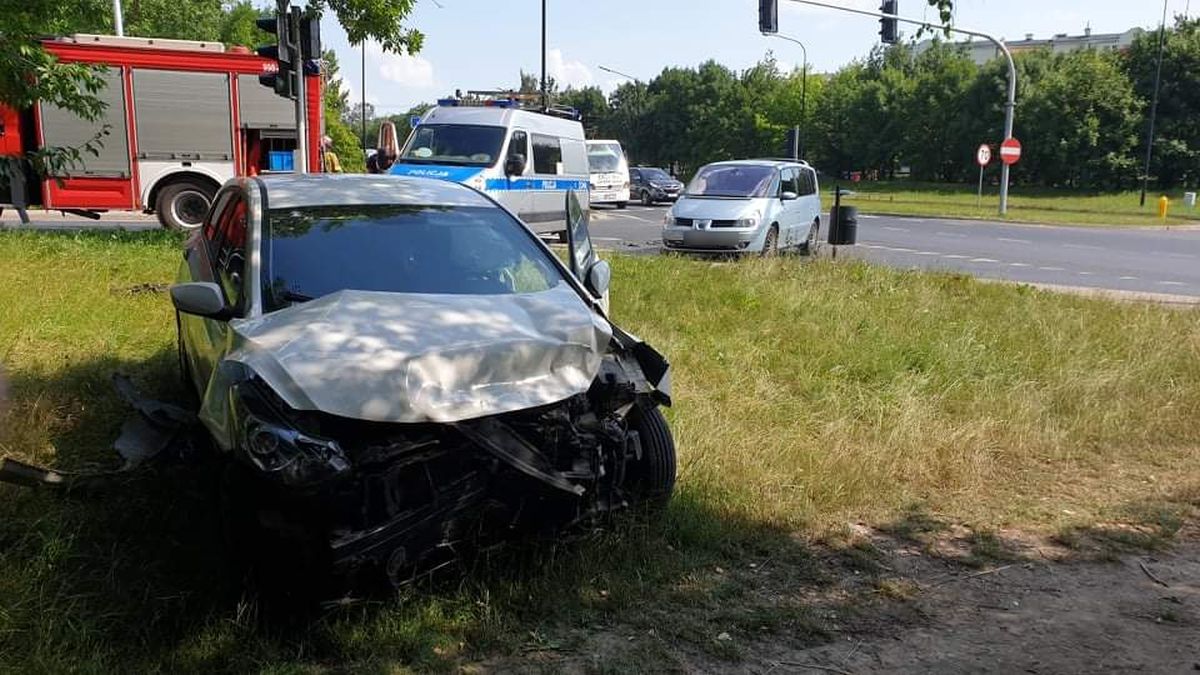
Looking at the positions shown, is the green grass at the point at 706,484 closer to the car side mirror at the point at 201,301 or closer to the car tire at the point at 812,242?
the car side mirror at the point at 201,301

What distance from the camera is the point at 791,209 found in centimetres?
1655

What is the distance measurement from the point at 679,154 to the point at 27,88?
3087 inches

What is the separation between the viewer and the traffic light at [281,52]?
12.9 meters

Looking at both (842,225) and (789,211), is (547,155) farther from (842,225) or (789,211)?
(842,225)

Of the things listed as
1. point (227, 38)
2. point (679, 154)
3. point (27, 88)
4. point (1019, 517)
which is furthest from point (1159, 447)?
point (679, 154)

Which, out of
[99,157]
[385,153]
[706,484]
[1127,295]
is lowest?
[706,484]

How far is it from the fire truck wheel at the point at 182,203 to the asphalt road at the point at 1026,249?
7674 millimetres

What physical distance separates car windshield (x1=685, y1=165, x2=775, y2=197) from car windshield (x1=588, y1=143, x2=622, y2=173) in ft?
51.4

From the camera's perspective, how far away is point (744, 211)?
15.4m

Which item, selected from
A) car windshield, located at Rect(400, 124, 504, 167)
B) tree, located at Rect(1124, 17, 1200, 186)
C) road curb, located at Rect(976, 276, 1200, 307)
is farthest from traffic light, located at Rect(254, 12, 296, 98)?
tree, located at Rect(1124, 17, 1200, 186)

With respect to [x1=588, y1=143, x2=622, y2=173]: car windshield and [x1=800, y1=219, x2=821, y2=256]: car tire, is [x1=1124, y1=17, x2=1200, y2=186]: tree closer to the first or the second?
[x1=588, y1=143, x2=622, y2=173]: car windshield

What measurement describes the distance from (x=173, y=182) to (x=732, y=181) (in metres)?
10.0

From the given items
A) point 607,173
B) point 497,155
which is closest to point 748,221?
point 497,155

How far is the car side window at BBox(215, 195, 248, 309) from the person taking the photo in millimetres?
4367
